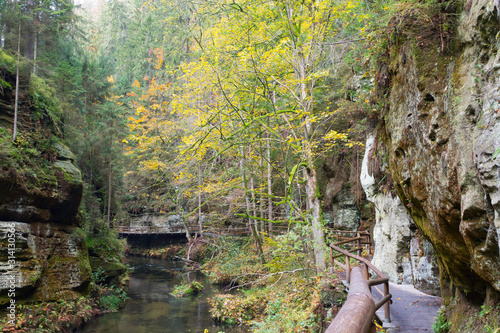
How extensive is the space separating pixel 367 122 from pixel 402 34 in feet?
16.9

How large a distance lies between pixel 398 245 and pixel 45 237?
12113mm

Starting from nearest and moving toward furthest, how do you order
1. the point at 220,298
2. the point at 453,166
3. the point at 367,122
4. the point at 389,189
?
1. the point at 453,166
2. the point at 389,189
3. the point at 367,122
4. the point at 220,298

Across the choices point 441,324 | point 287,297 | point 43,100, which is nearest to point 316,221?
point 287,297

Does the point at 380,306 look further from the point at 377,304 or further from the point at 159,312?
the point at 159,312

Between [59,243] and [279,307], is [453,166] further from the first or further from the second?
[59,243]

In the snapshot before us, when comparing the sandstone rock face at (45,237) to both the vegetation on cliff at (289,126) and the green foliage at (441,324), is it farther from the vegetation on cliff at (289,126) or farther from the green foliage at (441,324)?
the green foliage at (441,324)

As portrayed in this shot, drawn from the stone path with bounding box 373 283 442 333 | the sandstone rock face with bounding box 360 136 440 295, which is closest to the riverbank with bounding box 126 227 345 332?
the stone path with bounding box 373 283 442 333

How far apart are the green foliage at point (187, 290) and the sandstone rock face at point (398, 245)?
31.8 feet

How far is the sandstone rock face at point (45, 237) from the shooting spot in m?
9.62

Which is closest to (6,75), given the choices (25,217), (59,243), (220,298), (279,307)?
(25,217)

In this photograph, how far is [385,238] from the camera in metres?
9.59

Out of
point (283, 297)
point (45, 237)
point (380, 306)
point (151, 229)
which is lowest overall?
point (283, 297)

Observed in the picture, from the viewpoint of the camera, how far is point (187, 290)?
15.6 metres

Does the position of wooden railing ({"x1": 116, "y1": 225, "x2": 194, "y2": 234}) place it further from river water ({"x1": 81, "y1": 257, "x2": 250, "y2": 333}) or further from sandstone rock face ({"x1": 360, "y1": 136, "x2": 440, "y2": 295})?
sandstone rock face ({"x1": 360, "y1": 136, "x2": 440, "y2": 295})
